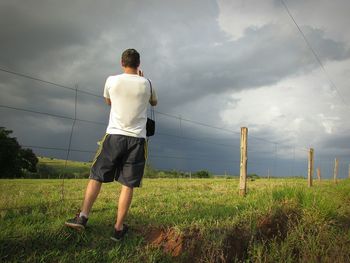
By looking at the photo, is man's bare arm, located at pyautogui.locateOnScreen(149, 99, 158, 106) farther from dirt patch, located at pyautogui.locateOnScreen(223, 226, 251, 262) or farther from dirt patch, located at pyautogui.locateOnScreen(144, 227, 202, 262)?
dirt patch, located at pyautogui.locateOnScreen(223, 226, 251, 262)

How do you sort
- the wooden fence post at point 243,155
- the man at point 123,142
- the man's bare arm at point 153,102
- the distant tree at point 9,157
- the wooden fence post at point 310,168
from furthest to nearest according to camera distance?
the distant tree at point 9,157 → the wooden fence post at point 310,168 → the wooden fence post at point 243,155 → the man's bare arm at point 153,102 → the man at point 123,142

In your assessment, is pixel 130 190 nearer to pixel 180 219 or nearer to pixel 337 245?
pixel 180 219

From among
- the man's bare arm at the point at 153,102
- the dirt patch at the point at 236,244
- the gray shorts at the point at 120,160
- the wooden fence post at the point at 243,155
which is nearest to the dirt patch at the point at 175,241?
the dirt patch at the point at 236,244

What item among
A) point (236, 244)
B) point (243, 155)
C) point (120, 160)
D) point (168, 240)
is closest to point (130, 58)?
point (120, 160)

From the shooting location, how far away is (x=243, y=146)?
11.1m

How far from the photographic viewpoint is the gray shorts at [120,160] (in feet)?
14.0

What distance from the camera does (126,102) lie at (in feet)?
14.2

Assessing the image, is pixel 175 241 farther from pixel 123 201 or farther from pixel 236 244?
pixel 236 244

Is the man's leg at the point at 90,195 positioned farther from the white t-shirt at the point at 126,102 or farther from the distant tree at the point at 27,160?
the distant tree at the point at 27,160

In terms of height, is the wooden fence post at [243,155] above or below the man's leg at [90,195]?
above

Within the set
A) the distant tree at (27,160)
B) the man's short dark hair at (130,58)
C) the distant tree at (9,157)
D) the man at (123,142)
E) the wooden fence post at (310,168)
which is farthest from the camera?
the distant tree at (27,160)

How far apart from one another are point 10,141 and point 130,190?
1695 inches

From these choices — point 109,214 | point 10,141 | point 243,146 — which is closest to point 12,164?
point 10,141

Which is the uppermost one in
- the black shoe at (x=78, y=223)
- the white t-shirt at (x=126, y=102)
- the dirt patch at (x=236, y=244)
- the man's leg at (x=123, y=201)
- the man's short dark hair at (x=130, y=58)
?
the man's short dark hair at (x=130, y=58)
